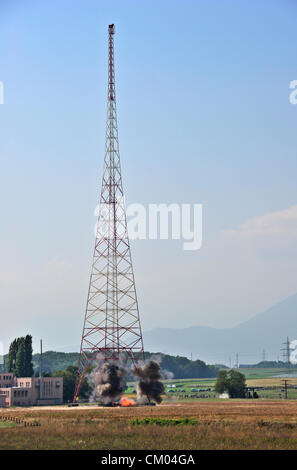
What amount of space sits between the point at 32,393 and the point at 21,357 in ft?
78.4

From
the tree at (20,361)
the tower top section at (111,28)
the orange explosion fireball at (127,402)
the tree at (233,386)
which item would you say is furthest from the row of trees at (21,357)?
the tower top section at (111,28)

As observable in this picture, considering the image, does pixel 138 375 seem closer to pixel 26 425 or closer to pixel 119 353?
pixel 119 353

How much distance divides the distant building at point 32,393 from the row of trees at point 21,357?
12650mm

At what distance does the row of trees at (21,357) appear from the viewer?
17262 centimetres

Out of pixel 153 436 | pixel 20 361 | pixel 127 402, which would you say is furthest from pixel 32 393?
pixel 153 436

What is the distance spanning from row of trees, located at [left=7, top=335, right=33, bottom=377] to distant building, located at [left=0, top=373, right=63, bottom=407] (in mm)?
12650

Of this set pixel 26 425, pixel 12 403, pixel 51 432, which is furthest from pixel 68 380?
pixel 51 432

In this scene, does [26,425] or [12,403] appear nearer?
[26,425]

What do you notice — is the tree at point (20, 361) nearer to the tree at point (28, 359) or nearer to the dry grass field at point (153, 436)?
the tree at point (28, 359)

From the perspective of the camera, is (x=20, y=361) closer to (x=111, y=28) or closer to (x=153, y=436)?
(x=111, y=28)

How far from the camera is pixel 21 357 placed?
569 ft

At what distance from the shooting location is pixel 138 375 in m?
139

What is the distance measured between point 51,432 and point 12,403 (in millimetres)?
82002
